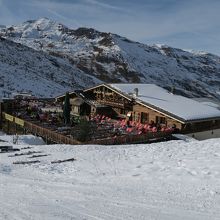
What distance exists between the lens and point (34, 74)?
85500 millimetres

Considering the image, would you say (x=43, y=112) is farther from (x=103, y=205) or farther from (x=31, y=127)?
(x=103, y=205)

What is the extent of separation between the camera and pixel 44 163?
20812mm

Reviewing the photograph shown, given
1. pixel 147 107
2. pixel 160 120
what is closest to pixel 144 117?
pixel 147 107

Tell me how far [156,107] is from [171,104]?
2.27 meters

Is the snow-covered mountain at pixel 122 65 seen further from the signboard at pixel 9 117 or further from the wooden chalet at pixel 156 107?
the signboard at pixel 9 117

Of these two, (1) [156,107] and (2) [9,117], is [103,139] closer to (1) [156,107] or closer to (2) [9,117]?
(1) [156,107]

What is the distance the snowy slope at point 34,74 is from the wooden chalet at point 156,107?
27.4 meters

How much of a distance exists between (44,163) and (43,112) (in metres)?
22.8

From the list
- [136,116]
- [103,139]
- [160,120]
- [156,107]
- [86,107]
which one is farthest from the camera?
[86,107]

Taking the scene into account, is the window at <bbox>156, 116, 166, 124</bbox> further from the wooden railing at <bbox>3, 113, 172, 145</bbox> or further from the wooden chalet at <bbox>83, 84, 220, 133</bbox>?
the wooden railing at <bbox>3, 113, 172, 145</bbox>

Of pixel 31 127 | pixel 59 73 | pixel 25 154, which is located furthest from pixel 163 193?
pixel 59 73

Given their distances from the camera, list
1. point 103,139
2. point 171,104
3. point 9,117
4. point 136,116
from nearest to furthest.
A: point 103,139 < point 171,104 < point 136,116 < point 9,117

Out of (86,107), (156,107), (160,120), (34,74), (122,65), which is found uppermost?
(122,65)

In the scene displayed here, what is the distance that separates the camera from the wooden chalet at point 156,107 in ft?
112
